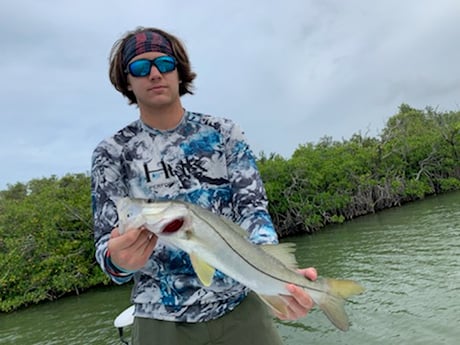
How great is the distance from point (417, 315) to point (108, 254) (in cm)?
944

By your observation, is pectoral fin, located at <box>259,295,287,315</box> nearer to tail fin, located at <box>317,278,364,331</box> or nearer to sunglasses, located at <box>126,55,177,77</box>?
tail fin, located at <box>317,278,364,331</box>

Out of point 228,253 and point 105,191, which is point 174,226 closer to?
point 228,253

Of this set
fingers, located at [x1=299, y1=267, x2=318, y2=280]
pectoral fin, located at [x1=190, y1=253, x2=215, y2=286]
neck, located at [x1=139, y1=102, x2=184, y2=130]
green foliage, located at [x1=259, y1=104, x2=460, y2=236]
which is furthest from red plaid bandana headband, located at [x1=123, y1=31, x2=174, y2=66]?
green foliage, located at [x1=259, y1=104, x2=460, y2=236]

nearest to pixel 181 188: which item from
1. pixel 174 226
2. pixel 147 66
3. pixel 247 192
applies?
pixel 247 192

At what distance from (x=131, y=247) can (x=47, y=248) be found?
21963mm

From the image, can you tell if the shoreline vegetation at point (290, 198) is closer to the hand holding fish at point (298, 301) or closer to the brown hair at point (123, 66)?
the brown hair at point (123, 66)

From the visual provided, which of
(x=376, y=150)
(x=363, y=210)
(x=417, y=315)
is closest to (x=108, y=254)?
(x=417, y=315)

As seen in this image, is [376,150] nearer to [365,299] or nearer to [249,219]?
[365,299]

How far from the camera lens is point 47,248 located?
2130cm

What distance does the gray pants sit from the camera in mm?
2006

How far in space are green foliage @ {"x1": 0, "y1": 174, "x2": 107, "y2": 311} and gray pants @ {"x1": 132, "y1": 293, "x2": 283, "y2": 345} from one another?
65.3 ft

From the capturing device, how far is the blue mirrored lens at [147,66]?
7.09ft

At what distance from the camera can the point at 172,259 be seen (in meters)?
2.00

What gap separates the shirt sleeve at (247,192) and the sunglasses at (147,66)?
1.62 ft
